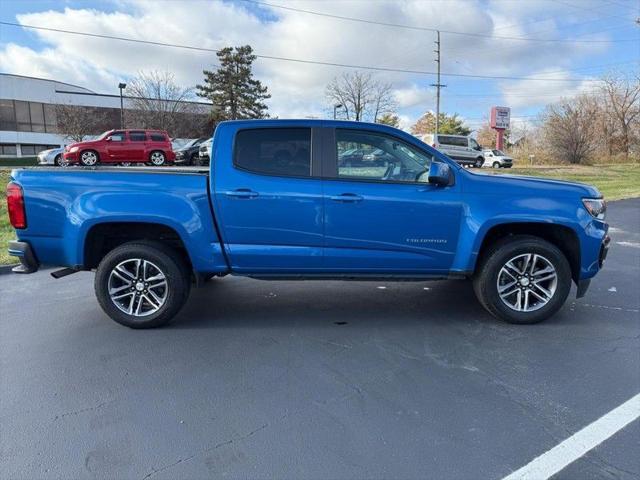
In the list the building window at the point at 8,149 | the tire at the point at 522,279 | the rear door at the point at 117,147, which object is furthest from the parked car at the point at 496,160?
the building window at the point at 8,149

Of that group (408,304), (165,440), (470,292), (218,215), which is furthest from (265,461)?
(470,292)

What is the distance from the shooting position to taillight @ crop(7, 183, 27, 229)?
4.00 metres

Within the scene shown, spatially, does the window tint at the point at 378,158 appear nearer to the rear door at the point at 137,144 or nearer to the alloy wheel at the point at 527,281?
the alloy wheel at the point at 527,281

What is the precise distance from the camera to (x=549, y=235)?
4.46 m

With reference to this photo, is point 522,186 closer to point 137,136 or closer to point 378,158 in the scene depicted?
point 378,158

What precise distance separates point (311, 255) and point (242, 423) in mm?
1753

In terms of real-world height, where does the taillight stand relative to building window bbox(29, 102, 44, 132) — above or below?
below

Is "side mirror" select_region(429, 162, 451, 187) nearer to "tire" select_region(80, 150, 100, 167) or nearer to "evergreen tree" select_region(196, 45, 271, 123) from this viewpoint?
"tire" select_region(80, 150, 100, 167)

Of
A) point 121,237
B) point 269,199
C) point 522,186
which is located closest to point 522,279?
point 522,186

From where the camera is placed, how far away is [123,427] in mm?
2758

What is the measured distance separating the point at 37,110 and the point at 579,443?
57.8 meters

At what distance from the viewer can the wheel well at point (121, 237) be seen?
13.7ft

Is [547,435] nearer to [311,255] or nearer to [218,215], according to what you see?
[311,255]

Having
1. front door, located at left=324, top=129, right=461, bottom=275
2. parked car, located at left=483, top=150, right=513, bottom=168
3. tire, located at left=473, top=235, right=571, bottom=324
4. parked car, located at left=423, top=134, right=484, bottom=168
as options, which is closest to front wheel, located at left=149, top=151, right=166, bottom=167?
parked car, located at left=423, top=134, right=484, bottom=168
